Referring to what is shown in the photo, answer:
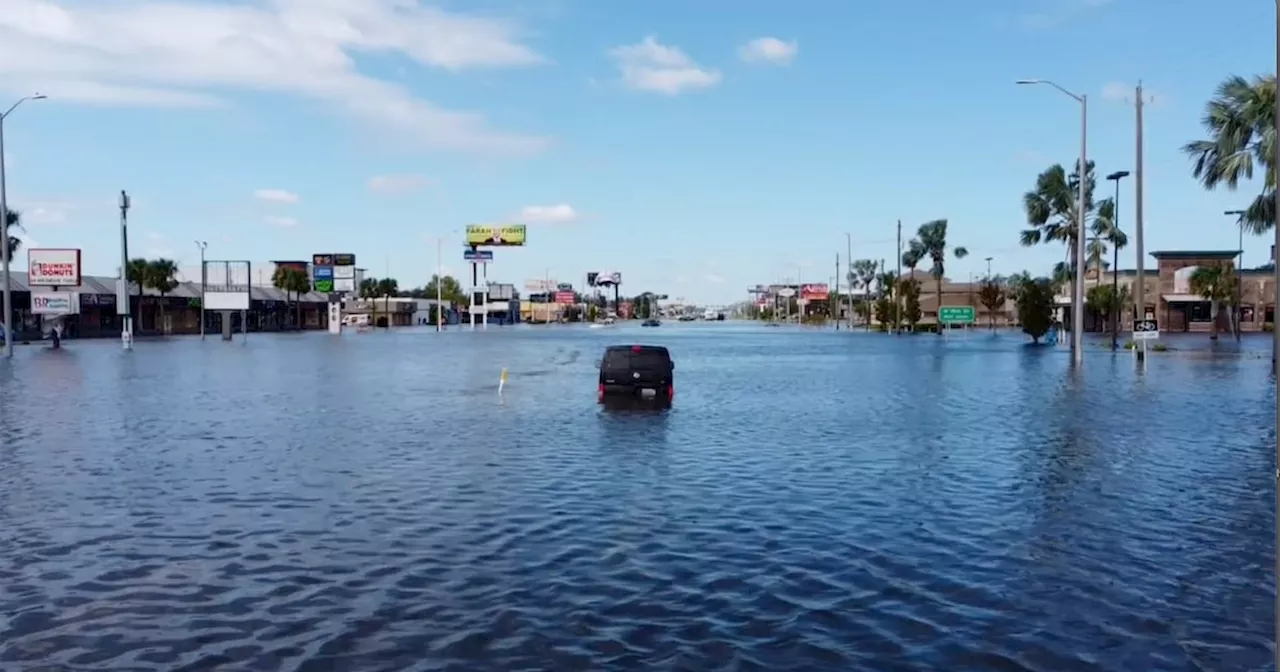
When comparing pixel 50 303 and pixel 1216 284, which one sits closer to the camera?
pixel 50 303

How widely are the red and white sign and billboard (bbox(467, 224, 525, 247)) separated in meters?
84.0

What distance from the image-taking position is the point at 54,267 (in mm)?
80875

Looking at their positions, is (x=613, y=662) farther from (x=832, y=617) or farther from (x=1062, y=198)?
(x=1062, y=198)

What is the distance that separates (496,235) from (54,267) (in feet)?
281

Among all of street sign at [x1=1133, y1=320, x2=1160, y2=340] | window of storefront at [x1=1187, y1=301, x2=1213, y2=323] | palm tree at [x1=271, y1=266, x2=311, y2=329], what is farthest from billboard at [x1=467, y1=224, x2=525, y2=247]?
street sign at [x1=1133, y1=320, x2=1160, y2=340]

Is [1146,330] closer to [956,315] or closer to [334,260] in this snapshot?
[956,315]

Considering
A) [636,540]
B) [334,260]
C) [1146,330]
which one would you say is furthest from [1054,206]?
[334,260]

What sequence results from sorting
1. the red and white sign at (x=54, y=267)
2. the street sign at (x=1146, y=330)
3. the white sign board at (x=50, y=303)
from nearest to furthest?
the street sign at (x=1146, y=330) → the red and white sign at (x=54, y=267) → the white sign board at (x=50, y=303)

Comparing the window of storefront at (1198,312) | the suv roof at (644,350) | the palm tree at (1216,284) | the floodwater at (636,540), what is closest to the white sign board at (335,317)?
the palm tree at (1216,284)

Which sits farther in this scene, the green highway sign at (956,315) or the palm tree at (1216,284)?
the green highway sign at (956,315)

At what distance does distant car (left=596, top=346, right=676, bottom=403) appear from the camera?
88.5ft

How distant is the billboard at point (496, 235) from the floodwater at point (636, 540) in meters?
139

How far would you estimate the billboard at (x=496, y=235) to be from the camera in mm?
162500

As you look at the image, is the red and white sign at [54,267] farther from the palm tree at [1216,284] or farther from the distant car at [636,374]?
the palm tree at [1216,284]
